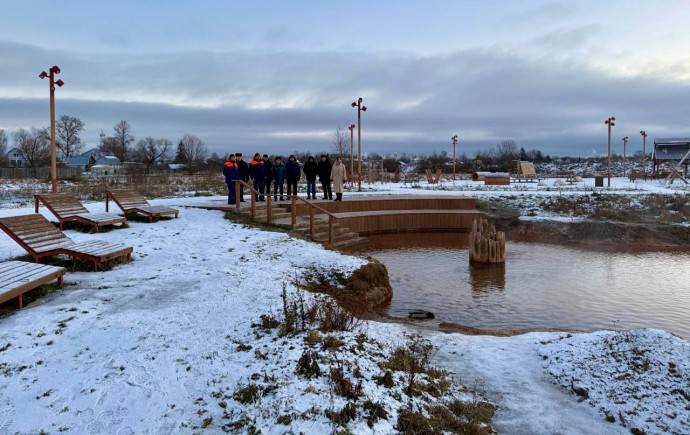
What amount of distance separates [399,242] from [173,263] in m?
9.98

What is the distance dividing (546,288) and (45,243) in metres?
9.70

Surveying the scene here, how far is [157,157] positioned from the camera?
9544 cm

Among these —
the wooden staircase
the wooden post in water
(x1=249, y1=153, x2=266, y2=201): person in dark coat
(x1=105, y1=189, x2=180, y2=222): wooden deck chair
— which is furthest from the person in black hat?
the wooden post in water

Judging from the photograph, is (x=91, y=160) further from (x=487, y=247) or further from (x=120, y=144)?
(x=487, y=247)

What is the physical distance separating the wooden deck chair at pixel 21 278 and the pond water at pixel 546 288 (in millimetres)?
5421

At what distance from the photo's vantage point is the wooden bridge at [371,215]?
1534 centimetres

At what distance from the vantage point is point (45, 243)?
838 cm

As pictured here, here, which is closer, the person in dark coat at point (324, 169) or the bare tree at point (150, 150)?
the person in dark coat at point (324, 169)

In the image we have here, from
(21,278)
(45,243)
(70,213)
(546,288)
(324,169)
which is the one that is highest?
(324,169)

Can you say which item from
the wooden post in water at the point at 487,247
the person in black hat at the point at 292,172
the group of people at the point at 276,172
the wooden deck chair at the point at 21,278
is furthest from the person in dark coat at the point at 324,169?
the wooden deck chair at the point at 21,278

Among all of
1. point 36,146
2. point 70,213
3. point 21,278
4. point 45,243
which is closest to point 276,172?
point 70,213

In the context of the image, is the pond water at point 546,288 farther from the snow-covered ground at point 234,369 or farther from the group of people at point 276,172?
the group of people at point 276,172

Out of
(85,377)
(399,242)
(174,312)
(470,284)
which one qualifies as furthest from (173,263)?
(399,242)

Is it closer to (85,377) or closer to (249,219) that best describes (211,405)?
(85,377)
